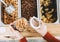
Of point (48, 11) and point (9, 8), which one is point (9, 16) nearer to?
point (9, 8)

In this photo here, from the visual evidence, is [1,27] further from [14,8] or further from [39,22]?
[39,22]

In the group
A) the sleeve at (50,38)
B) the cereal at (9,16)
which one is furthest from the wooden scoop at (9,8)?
the sleeve at (50,38)

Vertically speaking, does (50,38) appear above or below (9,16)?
below

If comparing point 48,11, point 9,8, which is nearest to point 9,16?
point 9,8

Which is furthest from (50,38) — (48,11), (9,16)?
(9,16)

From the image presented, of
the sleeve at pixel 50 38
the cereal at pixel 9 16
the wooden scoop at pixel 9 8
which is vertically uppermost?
the wooden scoop at pixel 9 8

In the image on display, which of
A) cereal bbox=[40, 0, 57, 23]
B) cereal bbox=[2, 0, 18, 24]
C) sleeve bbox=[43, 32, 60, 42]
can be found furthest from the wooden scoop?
Result: sleeve bbox=[43, 32, 60, 42]

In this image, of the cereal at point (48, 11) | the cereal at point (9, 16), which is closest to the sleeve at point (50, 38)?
the cereal at point (48, 11)

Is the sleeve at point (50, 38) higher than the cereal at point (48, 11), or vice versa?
the cereal at point (48, 11)

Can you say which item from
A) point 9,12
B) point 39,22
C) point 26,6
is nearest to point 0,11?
point 9,12

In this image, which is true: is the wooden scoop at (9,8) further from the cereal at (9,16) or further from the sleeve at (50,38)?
the sleeve at (50,38)

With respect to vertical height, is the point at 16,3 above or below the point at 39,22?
above
